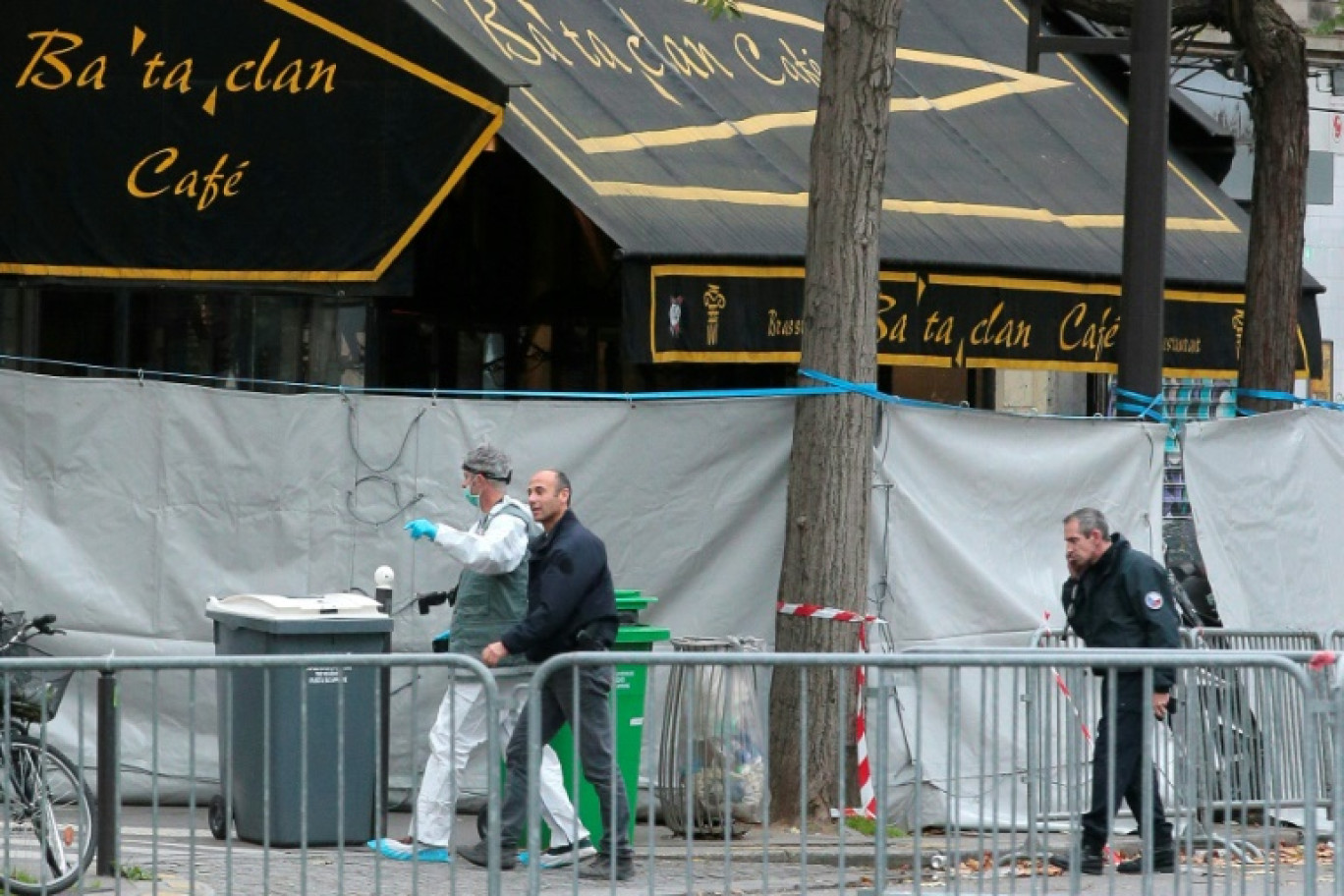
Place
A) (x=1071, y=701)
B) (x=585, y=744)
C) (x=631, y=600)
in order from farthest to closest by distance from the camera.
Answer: (x=631, y=600)
(x=585, y=744)
(x=1071, y=701)

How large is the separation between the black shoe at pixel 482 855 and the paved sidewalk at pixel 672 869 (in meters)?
0.05

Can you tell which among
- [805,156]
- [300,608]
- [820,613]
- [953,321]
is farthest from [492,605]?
[805,156]

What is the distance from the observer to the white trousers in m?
9.53

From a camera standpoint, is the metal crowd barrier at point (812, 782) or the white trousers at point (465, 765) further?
the white trousers at point (465, 765)

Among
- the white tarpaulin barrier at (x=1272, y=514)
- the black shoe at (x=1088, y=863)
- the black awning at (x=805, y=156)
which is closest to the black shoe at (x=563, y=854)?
the black shoe at (x=1088, y=863)

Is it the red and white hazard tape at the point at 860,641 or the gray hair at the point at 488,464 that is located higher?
Result: the gray hair at the point at 488,464

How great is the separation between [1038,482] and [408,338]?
5302mm

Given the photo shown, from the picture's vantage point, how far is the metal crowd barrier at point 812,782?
25.2 ft

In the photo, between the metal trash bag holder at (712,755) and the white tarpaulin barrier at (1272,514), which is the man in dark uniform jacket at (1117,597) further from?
the white tarpaulin barrier at (1272,514)

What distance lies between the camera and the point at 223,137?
12758mm

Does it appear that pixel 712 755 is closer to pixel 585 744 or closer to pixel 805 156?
pixel 585 744

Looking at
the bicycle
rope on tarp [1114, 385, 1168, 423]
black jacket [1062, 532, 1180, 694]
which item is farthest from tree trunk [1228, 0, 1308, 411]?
the bicycle

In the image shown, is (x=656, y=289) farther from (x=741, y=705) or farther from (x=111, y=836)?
(x=111, y=836)

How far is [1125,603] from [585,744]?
2669 millimetres
